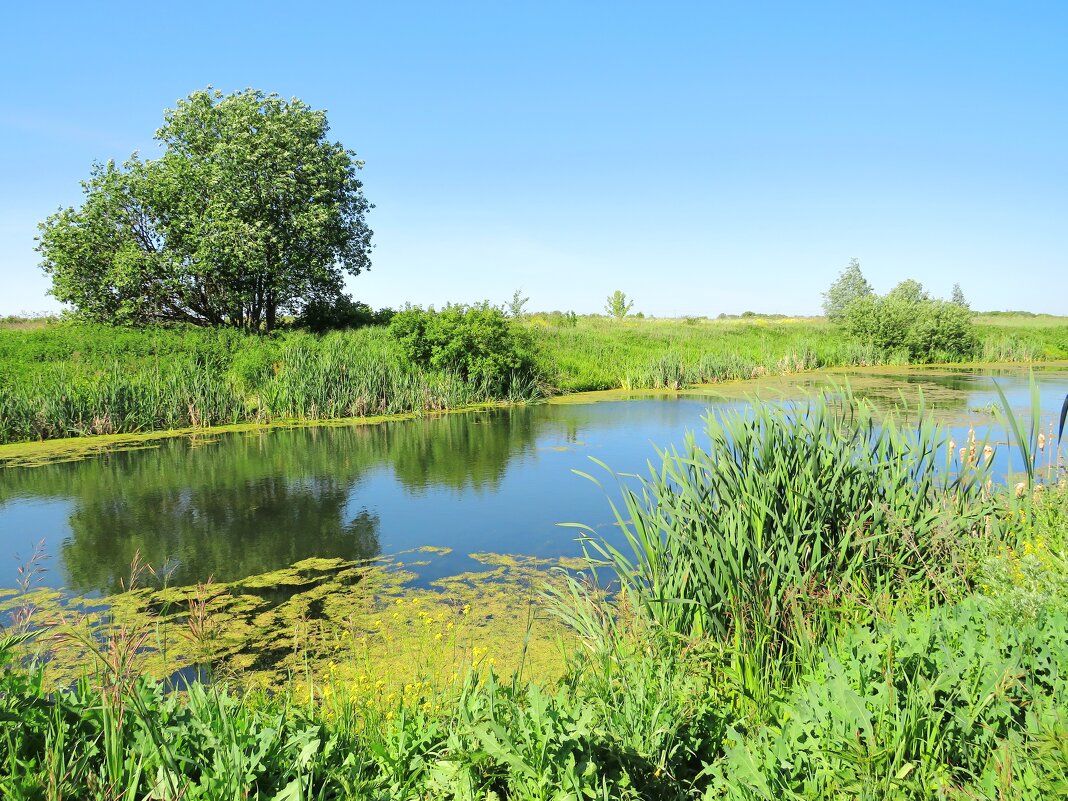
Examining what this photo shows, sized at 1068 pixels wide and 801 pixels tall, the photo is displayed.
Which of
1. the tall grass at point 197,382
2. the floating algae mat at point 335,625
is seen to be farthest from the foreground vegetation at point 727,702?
the tall grass at point 197,382

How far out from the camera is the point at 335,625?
524cm

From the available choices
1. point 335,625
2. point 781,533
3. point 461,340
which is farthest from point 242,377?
point 781,533

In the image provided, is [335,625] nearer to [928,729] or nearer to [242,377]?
[928,729]

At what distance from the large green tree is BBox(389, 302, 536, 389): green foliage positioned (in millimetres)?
7372

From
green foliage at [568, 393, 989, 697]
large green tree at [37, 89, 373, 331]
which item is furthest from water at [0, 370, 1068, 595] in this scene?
large green tree at [37, 89, 373, 331]

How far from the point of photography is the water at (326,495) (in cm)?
715

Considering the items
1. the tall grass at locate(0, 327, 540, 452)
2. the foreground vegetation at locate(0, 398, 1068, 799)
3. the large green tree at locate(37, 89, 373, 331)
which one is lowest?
the foreground vegetation at locate(0, 398, 1068, 799)

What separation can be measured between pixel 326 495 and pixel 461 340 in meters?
8.78

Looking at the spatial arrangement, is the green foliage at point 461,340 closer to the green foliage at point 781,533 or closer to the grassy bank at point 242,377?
the grassy bank at point 242,377

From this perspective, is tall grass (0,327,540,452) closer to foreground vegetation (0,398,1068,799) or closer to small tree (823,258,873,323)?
foreground vegetation (0,398,1068,799)

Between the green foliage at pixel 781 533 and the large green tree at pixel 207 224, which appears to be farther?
the large green tree at pixel 207 224

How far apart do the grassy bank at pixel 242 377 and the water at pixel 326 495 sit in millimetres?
1578

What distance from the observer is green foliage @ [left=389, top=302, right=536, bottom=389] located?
1802 cm

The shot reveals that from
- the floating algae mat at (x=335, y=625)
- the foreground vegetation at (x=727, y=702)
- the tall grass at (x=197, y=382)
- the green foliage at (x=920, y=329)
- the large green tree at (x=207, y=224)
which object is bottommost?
the floating algae mat at (x=335, y=625)
